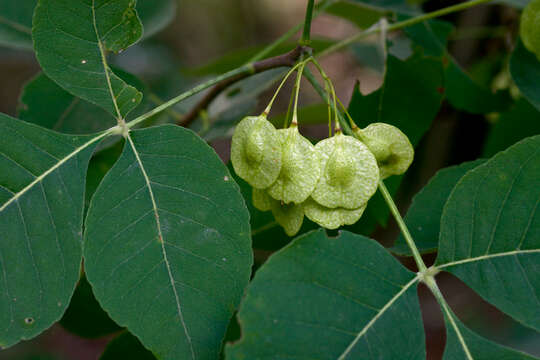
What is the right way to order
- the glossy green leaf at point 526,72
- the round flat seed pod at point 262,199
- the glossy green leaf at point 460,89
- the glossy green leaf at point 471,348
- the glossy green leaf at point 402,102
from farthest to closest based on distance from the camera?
the glossy green leaf at point 460,89 → the glossy green leaf at point 402,102 → the glossy green leaf at point 526,72 → the round flat seed pod at point 262,199 → the glossy green leaf at point 471,348

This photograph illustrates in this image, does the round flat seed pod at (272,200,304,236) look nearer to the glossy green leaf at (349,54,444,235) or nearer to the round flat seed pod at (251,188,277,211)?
the round flat seed pod at (251,188,277,211)

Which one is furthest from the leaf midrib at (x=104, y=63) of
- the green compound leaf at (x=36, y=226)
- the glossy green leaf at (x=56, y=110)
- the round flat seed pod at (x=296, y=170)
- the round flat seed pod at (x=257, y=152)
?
the glossy green leaf at (x=56, y=110)

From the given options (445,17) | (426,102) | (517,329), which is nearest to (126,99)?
(426,102)

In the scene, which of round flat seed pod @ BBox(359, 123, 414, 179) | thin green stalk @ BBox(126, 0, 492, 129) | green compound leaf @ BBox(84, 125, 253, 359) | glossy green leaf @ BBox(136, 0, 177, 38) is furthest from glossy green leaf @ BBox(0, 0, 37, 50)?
round flat seed pod @ BBox(359, 123, 414, 179)

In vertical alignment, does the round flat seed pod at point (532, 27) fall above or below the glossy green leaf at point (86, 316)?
above

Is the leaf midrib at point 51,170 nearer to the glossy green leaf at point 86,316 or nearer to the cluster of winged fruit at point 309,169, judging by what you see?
the cluster of winged fruit at point 309,169

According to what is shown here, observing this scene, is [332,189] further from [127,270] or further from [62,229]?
[62,229]
